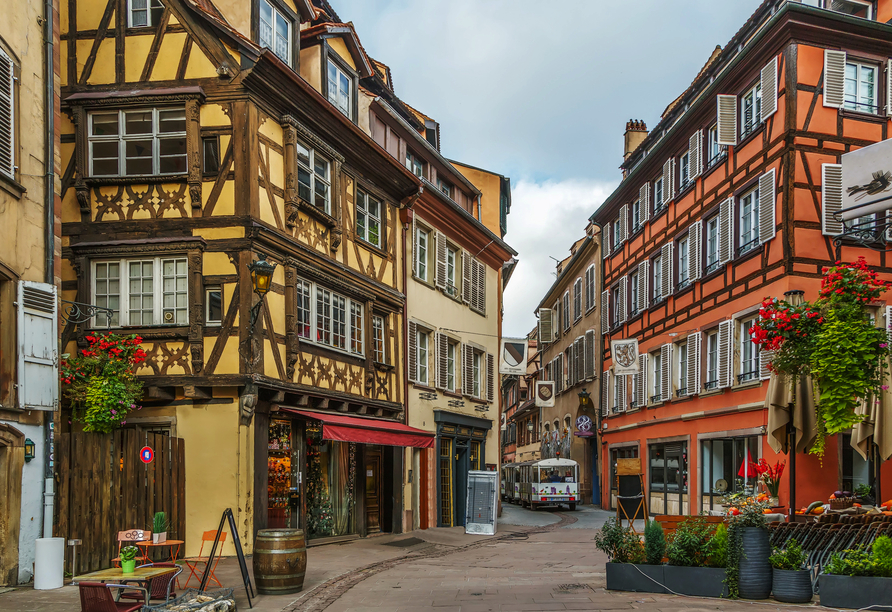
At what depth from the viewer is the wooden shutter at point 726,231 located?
21.5 meters

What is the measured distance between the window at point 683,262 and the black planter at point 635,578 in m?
15.0

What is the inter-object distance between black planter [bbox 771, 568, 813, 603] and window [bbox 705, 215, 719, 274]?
13.4 meters

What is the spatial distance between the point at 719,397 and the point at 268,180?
12251 mm

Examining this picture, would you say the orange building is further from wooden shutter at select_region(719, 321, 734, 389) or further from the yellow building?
the yellow building

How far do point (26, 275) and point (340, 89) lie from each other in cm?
940

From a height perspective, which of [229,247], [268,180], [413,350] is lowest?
[413,350]

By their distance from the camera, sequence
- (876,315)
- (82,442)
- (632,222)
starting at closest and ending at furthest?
(82,442)
(876,315)
(632,222)

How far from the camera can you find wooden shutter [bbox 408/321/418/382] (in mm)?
22438

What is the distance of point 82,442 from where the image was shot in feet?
40.0

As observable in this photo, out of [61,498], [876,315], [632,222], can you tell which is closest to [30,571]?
[61,498]

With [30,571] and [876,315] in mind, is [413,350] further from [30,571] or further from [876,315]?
[30,571]

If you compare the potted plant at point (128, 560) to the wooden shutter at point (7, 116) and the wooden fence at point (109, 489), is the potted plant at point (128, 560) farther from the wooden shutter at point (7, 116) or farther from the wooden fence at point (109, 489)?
the wooden shutter at point (7, 116)

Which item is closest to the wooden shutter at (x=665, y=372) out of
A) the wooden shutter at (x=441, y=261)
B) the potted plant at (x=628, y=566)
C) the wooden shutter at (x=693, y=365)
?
the wooden shutter at (x=693, y=365)

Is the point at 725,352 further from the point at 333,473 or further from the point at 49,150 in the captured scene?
the point at 49,150
